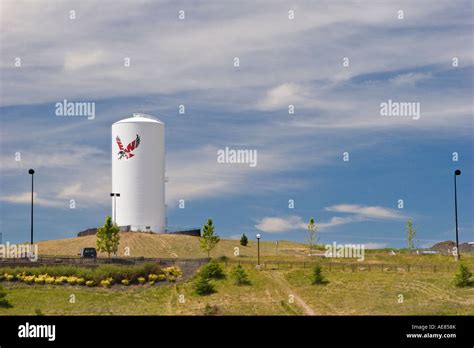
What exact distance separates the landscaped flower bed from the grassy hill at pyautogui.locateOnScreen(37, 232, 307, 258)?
2413 cm

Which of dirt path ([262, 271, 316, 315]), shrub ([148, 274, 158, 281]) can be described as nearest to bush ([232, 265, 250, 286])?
dirt path ([262, 271, 316, 315])

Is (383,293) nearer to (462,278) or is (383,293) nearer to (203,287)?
(462,278)

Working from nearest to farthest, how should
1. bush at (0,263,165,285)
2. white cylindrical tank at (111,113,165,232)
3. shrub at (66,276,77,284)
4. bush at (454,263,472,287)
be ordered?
bush at (454,263,472,287)
shrub at (66,276,77,284)
bush at (0,263,165,285)
white cylindrical tank at (111,113,165,232)

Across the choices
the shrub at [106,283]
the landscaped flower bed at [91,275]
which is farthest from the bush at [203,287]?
the shrub at [106,283]

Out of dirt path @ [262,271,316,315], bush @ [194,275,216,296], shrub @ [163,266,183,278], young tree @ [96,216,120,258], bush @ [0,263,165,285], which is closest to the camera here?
dirt path @ [262,271,316,315]

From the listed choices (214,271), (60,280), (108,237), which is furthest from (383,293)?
(108,237)

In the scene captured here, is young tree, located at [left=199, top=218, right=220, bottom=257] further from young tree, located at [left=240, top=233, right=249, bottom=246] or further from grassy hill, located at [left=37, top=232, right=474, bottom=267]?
young tree, located at [left=240, top=233, right=249, bottom=246]

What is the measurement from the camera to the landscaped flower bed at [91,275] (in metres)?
60.2

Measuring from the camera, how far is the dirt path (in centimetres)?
5389

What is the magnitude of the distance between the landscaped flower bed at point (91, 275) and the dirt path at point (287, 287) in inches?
312

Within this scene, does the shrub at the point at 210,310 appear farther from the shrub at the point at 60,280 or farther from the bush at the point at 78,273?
the shrub at the point at 60,280

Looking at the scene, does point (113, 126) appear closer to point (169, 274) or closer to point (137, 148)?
point (137, 148)

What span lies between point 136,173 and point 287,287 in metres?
40.5
